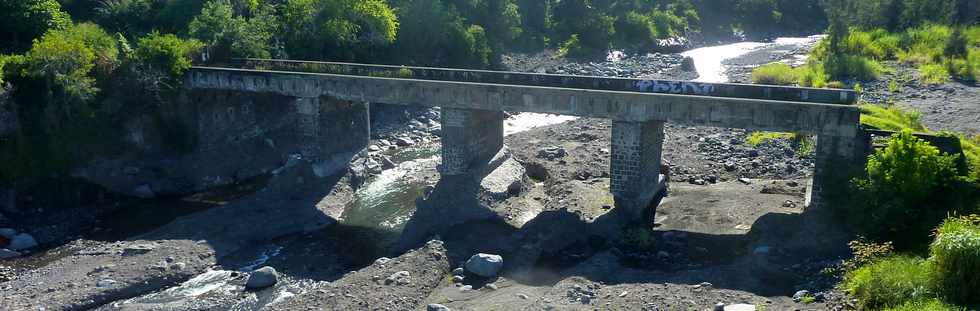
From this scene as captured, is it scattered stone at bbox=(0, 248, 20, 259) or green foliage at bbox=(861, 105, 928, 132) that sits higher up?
green foliage at bbox=(861, 105, 928, 132)

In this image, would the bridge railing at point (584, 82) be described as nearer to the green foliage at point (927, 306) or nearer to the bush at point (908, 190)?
the bush at point (908, 190)

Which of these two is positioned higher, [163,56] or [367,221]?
[163,56]

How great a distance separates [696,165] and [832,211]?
12.7 m

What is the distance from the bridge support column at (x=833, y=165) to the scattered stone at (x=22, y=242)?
109 ft

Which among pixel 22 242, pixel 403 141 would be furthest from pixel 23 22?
Answer: pixel 403 141

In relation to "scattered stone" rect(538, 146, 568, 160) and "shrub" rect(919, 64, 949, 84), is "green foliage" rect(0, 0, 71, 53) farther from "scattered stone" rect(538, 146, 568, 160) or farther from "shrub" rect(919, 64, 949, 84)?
"shrub" rect(919, 64, 949, 84)

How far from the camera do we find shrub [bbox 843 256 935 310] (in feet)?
74.1

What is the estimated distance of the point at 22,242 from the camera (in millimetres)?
34031

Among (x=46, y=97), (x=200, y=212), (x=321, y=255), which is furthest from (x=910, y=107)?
(x=46, y=97)

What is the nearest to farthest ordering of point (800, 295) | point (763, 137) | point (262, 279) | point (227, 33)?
point (800, 295), point (262, 279), point (763, 137), point (227, 33)

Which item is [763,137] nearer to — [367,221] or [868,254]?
[868,254]

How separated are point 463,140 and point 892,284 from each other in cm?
2121

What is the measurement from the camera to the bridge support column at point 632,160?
34.7 meters

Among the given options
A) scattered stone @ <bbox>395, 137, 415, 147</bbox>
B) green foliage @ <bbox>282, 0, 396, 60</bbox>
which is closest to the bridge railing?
green foliage @ <bbox>282, 0, 396, 60</bbox>
